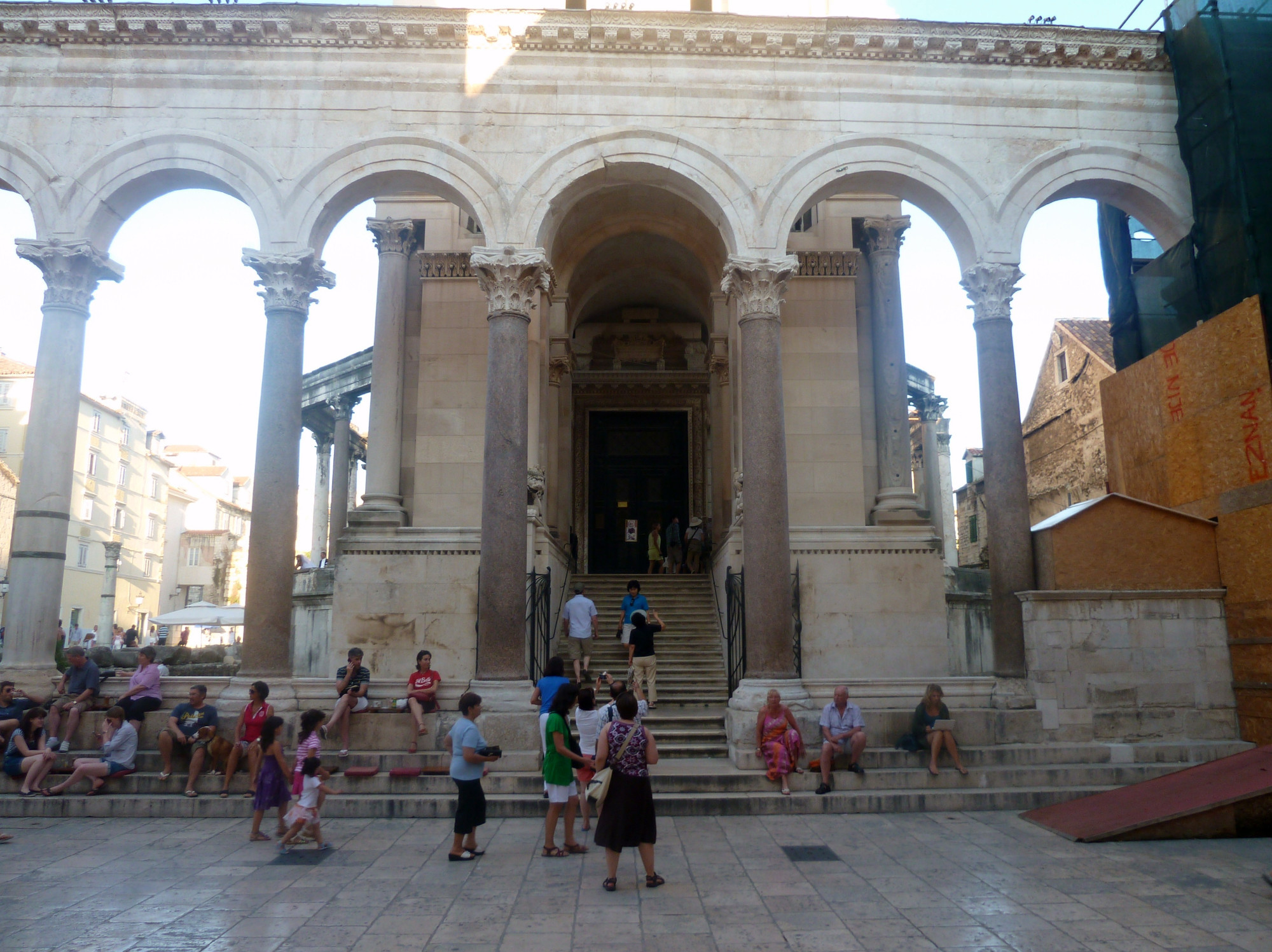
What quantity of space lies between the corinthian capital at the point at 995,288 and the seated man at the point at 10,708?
42.6 feet

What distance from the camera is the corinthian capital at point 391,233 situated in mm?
15328

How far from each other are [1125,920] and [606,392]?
15.9m

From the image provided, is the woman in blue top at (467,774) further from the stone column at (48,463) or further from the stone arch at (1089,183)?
the stone arch at (1089,183)

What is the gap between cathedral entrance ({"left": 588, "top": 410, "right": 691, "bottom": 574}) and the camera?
66.7 ft

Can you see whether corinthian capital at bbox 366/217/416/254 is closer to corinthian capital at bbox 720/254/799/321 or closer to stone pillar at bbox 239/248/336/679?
stone pillar at bbox 239/248/336/679

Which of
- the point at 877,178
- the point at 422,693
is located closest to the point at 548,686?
the point at 422,693

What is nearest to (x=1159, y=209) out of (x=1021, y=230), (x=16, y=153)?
(x=1021, y=230)

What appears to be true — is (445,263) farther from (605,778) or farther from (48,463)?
(605,778)

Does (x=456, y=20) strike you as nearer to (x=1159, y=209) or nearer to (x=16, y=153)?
(x=16, y=153)

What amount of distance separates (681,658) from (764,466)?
442 centimetres

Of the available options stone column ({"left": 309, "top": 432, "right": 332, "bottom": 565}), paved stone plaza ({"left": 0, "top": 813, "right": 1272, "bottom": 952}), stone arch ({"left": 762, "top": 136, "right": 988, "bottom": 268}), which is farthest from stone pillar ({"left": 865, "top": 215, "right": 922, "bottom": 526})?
stone column ({"left": 309, "top": 432, "right": 332, "bottom": 565})

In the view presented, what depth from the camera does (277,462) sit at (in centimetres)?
1162

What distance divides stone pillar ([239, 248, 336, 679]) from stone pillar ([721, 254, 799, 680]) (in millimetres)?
5769

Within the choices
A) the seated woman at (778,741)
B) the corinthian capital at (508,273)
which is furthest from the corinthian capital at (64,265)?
the seated woman at (778,741)
